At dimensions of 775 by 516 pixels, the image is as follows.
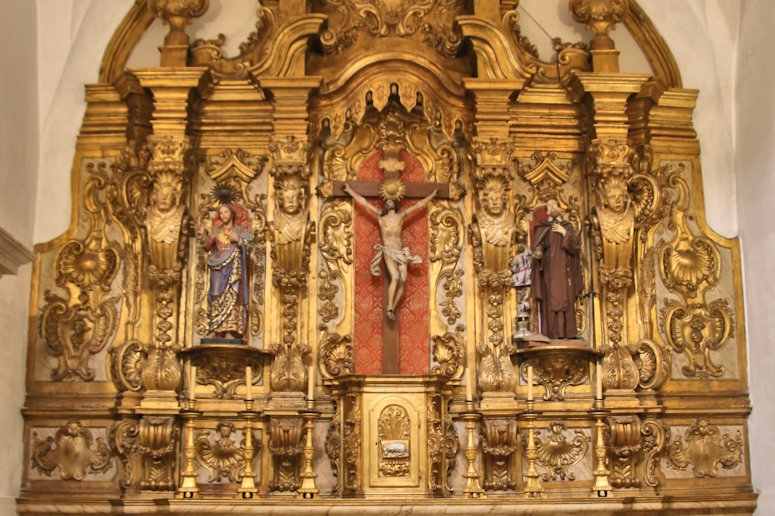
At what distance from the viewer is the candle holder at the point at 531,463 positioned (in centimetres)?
998

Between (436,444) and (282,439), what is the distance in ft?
4.49

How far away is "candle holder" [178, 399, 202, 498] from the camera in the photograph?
9.78 metres

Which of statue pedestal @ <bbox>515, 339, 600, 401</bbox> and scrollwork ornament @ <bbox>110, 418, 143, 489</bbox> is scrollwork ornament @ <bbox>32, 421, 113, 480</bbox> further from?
statue pedestal @ <bbox>515, 339, 600, 401</bbox>

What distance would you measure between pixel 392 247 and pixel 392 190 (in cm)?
58

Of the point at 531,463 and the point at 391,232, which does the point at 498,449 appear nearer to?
the point at 531,463

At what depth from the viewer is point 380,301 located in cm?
1130

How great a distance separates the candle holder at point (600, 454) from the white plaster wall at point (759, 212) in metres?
1.39

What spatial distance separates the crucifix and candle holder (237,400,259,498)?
131 centimetres

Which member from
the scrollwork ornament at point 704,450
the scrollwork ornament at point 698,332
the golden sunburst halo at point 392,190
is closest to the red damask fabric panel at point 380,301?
the golden sunburst halo at point 392,190

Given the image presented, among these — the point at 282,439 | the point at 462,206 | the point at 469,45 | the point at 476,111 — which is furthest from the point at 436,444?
the point at 469,45

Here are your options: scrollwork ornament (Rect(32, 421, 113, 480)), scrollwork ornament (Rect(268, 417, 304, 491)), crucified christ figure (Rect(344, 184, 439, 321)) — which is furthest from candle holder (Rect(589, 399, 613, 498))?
scrollwork ornament (Rect(32, 421, 113, 480))

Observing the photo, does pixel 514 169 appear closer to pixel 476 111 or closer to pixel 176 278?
pixel 476 111

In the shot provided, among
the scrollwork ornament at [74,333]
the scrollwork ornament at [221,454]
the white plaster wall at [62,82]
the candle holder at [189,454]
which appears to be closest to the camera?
the candle holder at [189,454]

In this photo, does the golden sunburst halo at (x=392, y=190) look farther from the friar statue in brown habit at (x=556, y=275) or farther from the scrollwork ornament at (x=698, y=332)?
the scrollwork ornament at (x=698, y=332)
